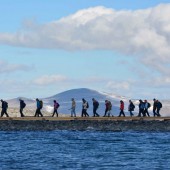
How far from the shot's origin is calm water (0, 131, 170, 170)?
54.6 metres

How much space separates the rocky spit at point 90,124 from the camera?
283 feet

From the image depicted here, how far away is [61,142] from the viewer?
71.9 m

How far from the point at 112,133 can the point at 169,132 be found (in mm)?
5903

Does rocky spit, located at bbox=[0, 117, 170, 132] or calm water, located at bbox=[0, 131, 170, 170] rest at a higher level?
rocky spit, located at bbox=[0, 117, 170, 132]

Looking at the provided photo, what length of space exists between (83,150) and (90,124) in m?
21.7

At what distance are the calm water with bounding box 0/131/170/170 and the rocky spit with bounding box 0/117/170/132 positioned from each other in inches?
78.2

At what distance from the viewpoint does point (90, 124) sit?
284 feet

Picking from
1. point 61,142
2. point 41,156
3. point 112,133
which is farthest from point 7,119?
point 41,156

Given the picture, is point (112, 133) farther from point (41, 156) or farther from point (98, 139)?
point (41, 156)

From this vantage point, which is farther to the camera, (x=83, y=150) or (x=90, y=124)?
(x=90, y=124)

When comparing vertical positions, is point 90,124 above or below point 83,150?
above

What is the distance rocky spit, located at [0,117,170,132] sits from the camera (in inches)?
3391

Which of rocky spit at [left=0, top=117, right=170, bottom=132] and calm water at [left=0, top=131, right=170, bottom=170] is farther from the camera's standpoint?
rocky spit at [left=0, top=117, right=170, bottom=132]

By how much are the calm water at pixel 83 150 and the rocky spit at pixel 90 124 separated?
1.99m
